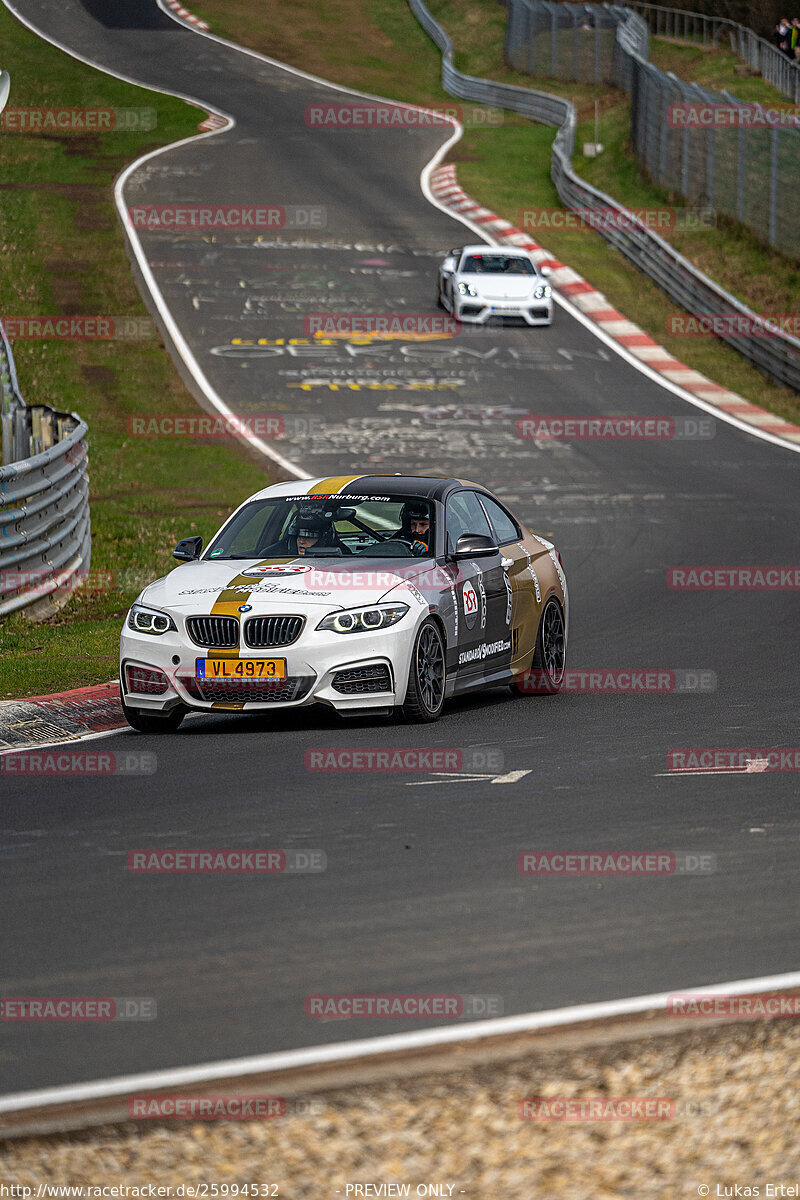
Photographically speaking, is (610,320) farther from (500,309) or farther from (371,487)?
(371,487)

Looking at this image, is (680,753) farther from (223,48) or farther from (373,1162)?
(223,48)

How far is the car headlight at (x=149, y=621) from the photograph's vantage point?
33.4 feet

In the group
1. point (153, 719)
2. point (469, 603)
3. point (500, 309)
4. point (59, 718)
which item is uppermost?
point (469, 603)

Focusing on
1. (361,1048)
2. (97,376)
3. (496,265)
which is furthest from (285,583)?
(496,265)

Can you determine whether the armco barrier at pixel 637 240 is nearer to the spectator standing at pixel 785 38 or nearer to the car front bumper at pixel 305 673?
the spectator standing at pixel 785 38

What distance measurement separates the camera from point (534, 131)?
50.1 meters

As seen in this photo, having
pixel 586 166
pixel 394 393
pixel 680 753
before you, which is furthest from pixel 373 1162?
pixel 586 166

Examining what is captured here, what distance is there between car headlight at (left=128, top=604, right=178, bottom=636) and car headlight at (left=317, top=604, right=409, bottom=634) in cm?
95

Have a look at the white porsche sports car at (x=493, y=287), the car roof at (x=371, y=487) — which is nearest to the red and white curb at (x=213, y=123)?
the white porsche sports car at (x=493, y=287)

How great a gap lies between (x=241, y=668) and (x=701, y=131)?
98.7ft

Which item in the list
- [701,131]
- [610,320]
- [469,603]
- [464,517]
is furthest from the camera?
[701,131]

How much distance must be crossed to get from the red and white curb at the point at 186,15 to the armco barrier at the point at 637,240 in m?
13.3

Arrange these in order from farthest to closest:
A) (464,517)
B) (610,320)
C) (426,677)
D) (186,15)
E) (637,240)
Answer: (186,15) → (637,240) → (610,320) → (464,517) → (426,677)

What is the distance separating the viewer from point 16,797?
8383 mm
